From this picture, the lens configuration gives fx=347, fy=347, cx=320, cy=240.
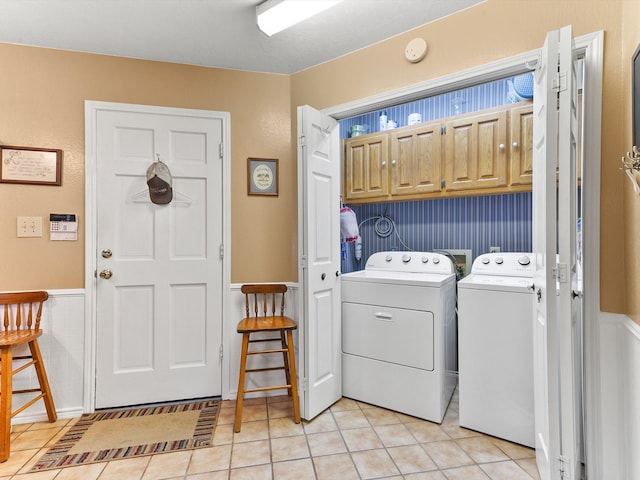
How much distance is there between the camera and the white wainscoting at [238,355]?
2.57 meters

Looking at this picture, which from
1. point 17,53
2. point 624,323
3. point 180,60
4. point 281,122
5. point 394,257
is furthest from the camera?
point 394,257

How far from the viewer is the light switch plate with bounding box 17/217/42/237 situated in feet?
7.40

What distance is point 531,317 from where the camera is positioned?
6.24 feet

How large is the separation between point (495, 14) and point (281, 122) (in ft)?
4.98

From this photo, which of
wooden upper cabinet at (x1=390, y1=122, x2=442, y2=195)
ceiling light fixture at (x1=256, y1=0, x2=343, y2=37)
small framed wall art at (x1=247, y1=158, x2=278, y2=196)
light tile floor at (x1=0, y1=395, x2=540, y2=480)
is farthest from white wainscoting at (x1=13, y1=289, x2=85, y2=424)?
wooden upper cabinet at (x1=390, y1=122, x2=442, y2=195)

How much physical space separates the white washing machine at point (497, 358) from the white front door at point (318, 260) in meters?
0.85

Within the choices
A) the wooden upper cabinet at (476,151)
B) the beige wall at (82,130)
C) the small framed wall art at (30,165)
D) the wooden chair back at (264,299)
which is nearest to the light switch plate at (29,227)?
the beige wall at (82,130)

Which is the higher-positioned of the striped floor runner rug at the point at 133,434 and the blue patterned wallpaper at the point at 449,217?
the blue patterned wallpaper at the point at 449,217

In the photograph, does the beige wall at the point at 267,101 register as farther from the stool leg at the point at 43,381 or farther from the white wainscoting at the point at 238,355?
the stool leg at the point at 43,381

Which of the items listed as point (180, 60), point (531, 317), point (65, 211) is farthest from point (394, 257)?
point (65, 211)

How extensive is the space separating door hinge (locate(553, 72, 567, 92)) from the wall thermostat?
2.95 feet

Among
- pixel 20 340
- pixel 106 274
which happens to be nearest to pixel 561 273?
pixel 106 274

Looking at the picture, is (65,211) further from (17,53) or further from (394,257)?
(394,257)

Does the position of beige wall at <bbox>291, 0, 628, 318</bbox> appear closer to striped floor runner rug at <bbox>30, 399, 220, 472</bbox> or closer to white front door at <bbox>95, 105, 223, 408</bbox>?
white front door at <bbox>95, 105, 223, 408</bbox>
